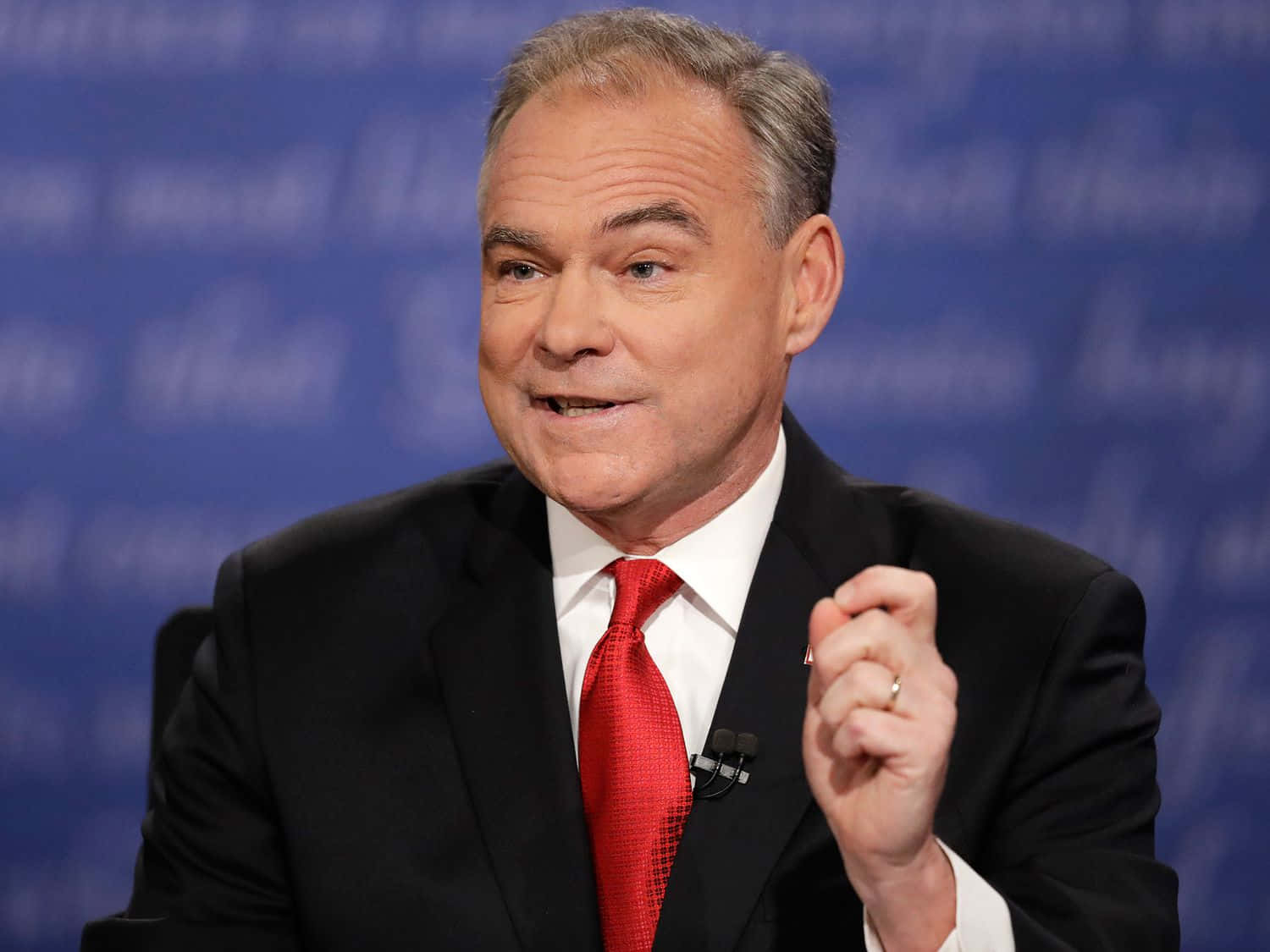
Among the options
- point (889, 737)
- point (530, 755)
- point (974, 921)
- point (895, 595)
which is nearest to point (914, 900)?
point (974, 921)

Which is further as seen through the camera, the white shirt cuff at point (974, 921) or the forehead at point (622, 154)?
the forehead at point (622, 154)

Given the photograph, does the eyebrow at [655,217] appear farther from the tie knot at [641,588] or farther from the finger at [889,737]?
the finger at [889,737]

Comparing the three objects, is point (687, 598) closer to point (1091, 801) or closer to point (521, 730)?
point (521, 730)

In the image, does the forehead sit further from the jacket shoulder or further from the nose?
the jacket shoulder

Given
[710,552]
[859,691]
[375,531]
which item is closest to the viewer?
[859,691]

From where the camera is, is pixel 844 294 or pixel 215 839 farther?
pixel 844 294

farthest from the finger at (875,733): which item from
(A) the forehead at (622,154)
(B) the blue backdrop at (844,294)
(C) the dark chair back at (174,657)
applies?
(B) the blue backdrop at (844,294)

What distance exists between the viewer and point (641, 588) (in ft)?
6.54

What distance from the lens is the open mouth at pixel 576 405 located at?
6.24 ft

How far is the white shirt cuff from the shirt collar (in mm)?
508

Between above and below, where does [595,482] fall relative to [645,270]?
below

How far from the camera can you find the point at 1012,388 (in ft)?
11.0

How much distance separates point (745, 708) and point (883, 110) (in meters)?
1.82

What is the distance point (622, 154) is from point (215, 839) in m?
1.02
